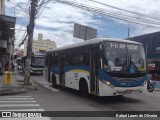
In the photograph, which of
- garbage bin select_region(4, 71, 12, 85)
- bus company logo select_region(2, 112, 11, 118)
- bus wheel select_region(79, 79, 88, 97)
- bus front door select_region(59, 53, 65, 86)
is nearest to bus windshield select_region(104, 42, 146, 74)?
bus wheel select_region(79, 79, 88, 97)

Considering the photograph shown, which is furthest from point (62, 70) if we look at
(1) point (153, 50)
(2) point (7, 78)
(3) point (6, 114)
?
(1) point (153, 50)

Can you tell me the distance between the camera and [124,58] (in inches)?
494

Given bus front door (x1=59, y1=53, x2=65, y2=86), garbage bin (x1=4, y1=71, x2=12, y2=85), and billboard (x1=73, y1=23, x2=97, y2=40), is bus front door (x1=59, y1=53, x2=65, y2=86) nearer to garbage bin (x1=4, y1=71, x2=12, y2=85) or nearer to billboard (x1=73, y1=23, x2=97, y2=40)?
garbage bin (x1=4, y1=71, x2=12, y2=85)

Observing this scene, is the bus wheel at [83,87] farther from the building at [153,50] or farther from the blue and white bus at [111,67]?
the building at [153,50]

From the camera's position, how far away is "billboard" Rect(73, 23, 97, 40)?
140 ft

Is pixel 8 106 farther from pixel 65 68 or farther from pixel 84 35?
pixel 84 35

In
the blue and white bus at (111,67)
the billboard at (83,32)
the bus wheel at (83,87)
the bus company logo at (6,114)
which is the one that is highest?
the billboard at (83,32)

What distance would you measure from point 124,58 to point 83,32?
104 feet

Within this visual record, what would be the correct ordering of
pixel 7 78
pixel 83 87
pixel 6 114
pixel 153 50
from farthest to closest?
pixel 153 50, pixel 7 78, pixel 83 87, pixel 6 114

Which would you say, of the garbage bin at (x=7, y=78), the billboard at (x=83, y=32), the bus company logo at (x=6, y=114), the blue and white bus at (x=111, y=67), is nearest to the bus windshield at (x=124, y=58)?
the blue and white bus at (x=111, y=67)

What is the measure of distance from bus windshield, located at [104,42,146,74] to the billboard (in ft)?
96.8

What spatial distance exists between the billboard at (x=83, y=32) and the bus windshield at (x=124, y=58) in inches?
1162

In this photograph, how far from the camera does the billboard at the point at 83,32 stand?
42.6m

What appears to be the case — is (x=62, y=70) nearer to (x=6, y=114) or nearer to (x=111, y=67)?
(x=111, y=67)
